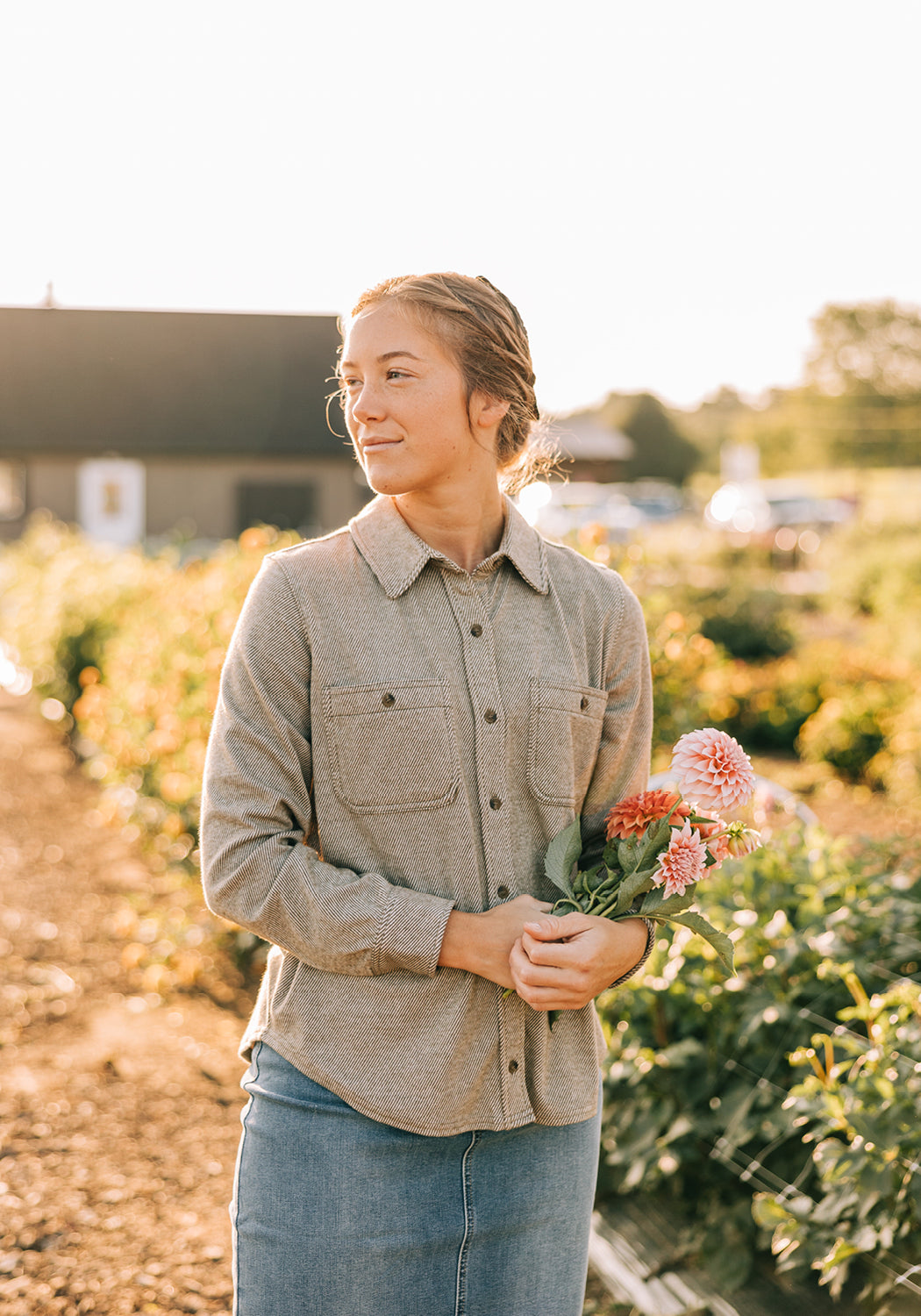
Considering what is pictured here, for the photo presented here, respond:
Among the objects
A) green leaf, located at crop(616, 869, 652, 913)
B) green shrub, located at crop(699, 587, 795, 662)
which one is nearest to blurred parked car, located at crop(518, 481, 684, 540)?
green shrub, located at crop(699, 587, 795, 662)

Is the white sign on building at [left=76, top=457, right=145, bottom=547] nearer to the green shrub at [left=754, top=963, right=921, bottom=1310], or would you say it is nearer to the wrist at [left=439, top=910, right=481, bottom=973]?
the green shrub at [left=754, top=963, right=921, bottom=1310]

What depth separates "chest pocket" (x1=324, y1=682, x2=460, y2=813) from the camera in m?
1.51

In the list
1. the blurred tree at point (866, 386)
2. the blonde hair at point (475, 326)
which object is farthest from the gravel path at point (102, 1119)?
the blurred tree at point (866, 386)

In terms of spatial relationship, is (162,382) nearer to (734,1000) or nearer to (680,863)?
(734,1000)

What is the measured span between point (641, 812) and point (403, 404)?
0.61m

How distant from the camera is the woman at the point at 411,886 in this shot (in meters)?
1.48

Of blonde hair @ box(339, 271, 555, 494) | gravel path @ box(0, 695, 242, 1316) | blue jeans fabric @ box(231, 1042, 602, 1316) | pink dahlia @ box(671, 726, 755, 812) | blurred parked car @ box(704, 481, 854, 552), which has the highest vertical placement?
blonde hair @ box(339, 271, 555, 494)

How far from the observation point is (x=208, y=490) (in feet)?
26.6

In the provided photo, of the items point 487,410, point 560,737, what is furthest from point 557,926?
point 487,410

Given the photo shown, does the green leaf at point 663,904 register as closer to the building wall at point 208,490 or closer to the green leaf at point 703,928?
the green leaf at point 703,928

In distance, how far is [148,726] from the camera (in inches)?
202

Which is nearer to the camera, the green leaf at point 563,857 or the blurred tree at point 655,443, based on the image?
the green leaf at point 563,857

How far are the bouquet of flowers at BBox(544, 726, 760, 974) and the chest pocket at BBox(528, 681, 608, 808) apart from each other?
0.06 metres

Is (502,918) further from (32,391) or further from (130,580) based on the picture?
(130,580)
